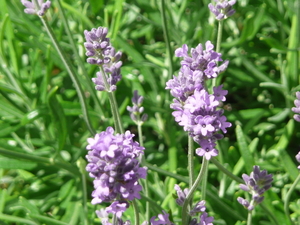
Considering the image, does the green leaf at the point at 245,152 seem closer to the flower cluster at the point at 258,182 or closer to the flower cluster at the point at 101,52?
the flower cluster at the point at 258,182

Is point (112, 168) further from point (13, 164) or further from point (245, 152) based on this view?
point (13, 164)

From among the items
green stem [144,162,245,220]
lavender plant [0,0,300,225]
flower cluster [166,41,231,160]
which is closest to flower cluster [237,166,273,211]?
lavender plant [0,0,300,225]

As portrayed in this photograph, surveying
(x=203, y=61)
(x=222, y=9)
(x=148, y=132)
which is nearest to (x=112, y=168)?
(x=203, y=61)

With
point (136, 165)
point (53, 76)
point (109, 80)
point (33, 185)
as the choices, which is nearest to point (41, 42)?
point (53, 76)

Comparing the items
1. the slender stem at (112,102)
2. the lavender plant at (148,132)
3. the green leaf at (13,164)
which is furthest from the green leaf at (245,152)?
the green leaf at (13,164)

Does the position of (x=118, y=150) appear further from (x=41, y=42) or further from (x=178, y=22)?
(x=178, y=22)

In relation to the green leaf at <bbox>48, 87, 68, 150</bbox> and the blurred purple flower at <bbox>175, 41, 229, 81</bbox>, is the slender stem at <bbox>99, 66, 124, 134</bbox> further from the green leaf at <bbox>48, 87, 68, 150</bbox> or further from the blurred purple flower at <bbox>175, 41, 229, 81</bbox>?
the green leaf at <bbox>48, 87, 68, 150</bbox>
